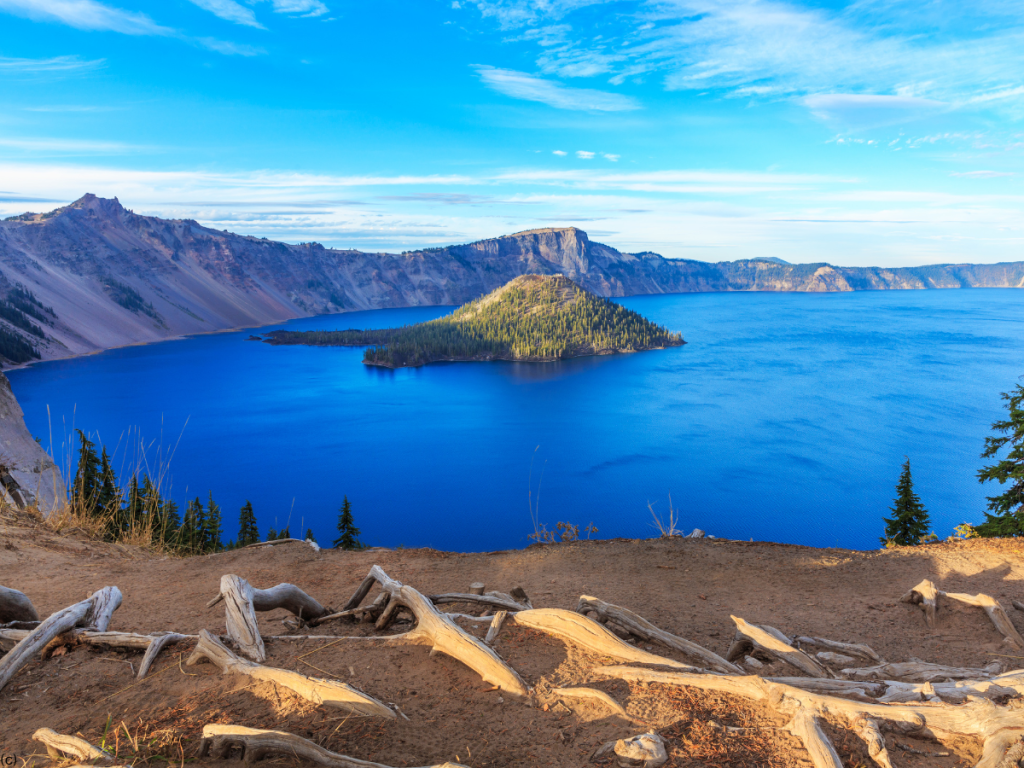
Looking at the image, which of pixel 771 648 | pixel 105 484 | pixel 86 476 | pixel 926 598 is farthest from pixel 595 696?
pixel 105 484

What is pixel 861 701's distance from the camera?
11.7 ft

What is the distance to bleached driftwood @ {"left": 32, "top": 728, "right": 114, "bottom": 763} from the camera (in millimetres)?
2896

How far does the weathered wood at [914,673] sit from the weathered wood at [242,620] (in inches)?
176

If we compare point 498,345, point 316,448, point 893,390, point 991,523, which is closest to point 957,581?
point 991,523

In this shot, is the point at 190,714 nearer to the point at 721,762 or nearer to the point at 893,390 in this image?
the point at 721,762

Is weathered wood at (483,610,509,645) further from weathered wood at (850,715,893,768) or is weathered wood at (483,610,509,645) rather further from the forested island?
the forested island

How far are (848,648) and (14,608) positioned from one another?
24.2 ft

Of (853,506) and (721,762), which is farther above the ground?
(721,762)

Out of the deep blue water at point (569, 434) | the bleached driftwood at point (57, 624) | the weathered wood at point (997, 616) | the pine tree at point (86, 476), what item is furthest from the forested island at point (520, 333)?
the weathered wood at point (997, 616)

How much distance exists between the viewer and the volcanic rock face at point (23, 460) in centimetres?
1227

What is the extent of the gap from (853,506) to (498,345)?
3724 inches

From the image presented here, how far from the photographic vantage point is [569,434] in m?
64.9

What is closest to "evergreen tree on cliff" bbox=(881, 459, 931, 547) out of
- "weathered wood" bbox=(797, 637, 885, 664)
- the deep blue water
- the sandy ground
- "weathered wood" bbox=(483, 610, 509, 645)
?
the deep blue water

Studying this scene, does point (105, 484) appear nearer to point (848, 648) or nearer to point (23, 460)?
point (23, 460)
